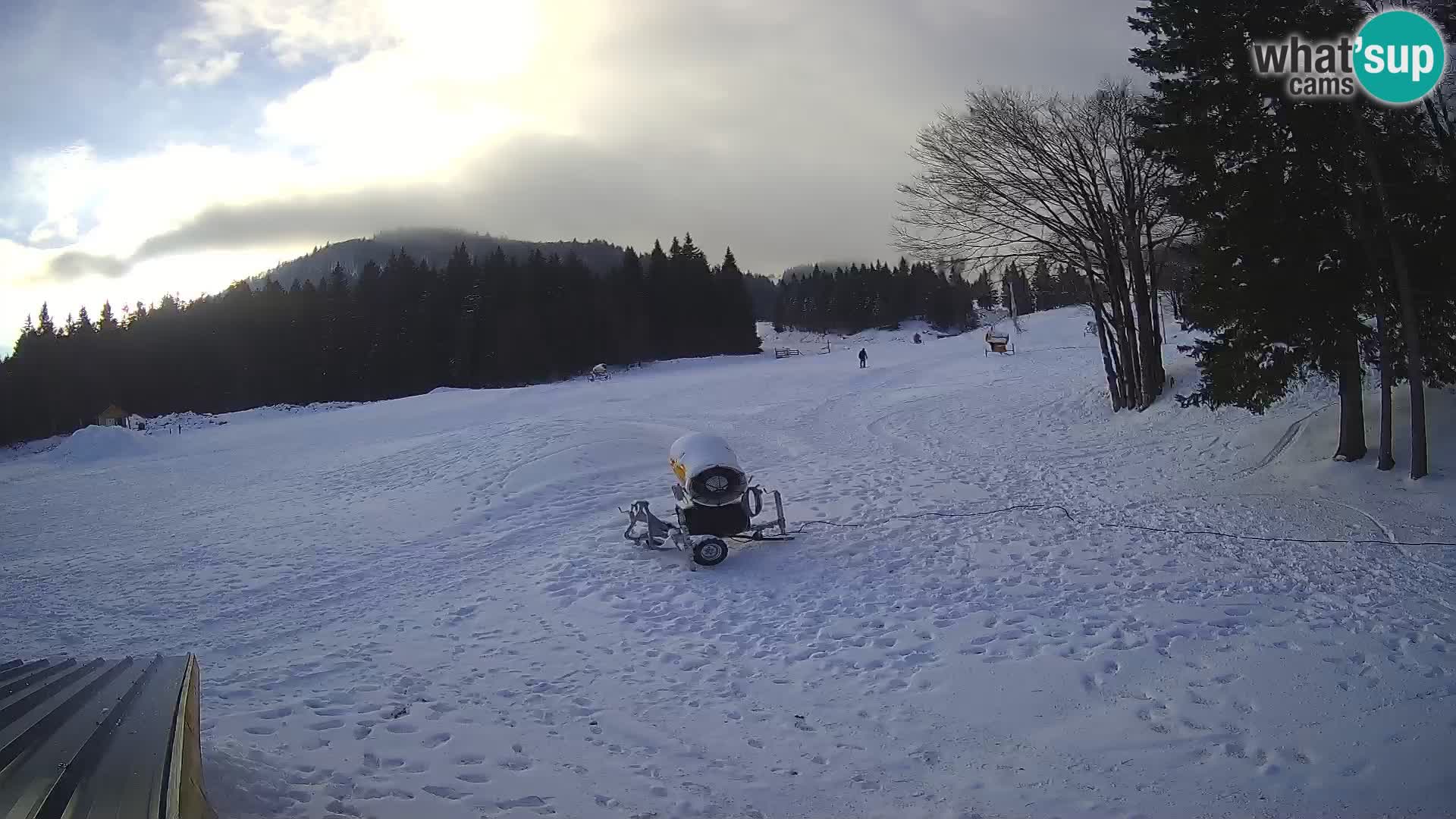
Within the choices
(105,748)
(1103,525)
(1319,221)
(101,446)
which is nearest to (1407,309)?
(1319,221)

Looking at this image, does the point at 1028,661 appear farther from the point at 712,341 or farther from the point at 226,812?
the point at 712,341

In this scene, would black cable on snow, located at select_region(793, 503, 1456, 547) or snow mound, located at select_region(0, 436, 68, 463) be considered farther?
snow mound, located at select_region(0, 436, 68, 463)

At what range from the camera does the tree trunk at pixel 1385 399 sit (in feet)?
35.0

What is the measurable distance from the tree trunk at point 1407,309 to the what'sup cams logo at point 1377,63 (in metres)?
0.69

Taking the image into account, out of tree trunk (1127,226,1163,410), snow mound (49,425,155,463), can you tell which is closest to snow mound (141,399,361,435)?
snow mound (49,425,155,463)

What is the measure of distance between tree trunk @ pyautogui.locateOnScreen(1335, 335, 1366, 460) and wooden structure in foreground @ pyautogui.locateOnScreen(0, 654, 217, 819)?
14324 millimetres

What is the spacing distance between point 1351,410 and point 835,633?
9.41 meters

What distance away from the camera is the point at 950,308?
112 metres

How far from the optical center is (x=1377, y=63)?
10.2 metres

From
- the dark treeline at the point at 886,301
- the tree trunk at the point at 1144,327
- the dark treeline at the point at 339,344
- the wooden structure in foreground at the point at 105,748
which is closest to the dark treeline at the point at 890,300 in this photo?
the dark treeline at the point at 886,301

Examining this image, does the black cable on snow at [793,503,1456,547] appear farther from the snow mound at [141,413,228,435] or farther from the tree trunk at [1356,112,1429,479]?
the snow mound at [141,413,228,435]

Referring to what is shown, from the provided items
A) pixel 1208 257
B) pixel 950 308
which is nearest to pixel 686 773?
pixel 1208 257

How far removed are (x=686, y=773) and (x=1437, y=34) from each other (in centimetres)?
1330

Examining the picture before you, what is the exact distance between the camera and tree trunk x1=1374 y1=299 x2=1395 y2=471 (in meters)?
10.7
